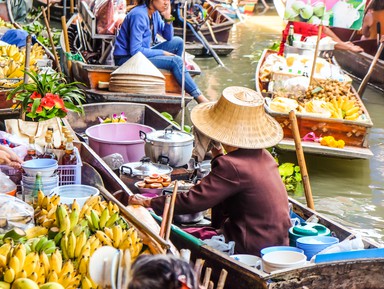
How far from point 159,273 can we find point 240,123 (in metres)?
1.90

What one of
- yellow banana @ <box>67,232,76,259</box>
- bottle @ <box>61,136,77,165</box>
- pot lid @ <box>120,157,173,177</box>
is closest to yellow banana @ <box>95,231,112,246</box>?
yellow banana @ <box>67,232,76,259</box>

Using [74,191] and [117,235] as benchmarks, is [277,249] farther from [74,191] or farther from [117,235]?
[74,191]

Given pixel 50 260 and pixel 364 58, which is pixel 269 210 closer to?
pixel 50 260

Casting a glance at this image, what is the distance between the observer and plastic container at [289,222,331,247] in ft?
12.3

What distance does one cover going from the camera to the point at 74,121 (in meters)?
6.28

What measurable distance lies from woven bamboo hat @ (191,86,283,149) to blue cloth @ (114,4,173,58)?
3700 millimetres

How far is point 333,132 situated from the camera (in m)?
6.82

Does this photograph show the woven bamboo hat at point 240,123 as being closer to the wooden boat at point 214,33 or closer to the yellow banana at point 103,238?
the yellow banana at point 103,238

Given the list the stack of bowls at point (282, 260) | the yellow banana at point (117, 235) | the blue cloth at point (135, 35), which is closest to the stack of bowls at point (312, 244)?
the stack of bowls at point (282, 260)

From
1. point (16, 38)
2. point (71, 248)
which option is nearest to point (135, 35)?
point (16, 38)

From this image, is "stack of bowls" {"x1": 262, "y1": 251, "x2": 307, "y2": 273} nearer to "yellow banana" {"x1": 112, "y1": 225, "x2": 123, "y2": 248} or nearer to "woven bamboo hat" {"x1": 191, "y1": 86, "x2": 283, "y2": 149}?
"woven bamboo hat" {"x1": 191, "y1": 86, "x2": 283, "y2": 149}

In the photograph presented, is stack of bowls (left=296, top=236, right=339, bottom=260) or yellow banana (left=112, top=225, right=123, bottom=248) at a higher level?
yellow banana (left=112, top=225, right=123, bottom=248)

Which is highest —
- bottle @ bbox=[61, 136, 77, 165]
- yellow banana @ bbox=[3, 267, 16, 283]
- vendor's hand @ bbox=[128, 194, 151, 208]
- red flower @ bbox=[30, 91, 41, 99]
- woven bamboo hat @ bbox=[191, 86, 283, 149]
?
woven bamboo hat @ bbox=[191, 86, 283, 149]

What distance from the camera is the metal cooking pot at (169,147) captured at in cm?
485
